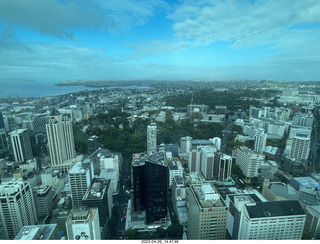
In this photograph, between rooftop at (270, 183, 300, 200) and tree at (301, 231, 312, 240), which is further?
rooftop at (270, 183, 300, 200)

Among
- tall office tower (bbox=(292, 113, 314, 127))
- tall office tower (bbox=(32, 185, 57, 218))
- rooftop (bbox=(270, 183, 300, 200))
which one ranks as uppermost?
tall office tower (bbox=(292, 113, 314, 127))

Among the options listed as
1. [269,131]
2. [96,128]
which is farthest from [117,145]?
[269,131]

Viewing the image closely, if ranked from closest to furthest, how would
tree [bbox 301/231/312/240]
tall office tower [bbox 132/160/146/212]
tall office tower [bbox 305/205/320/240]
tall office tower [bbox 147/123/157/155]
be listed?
tree [bbox 301/231/312/240]
tall office tower [bbox 305/205/320/240]
tall office tower [bbox 132/160/146/212]
tall office tower [bbox 147/123/157/155]

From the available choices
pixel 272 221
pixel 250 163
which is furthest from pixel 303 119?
pixel 272 221

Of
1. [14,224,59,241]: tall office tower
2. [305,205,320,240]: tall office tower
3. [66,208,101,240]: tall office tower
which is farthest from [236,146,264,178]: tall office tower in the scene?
[14,224,59,241]: tall office tower

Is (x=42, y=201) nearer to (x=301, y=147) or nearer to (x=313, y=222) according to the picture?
(x=313, y=222)

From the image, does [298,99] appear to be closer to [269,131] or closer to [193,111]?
[269,131]

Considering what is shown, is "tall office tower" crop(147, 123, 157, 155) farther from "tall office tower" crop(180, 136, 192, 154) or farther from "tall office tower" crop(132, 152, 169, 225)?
"tall office tower" crop(132, 152, 169, 225)
